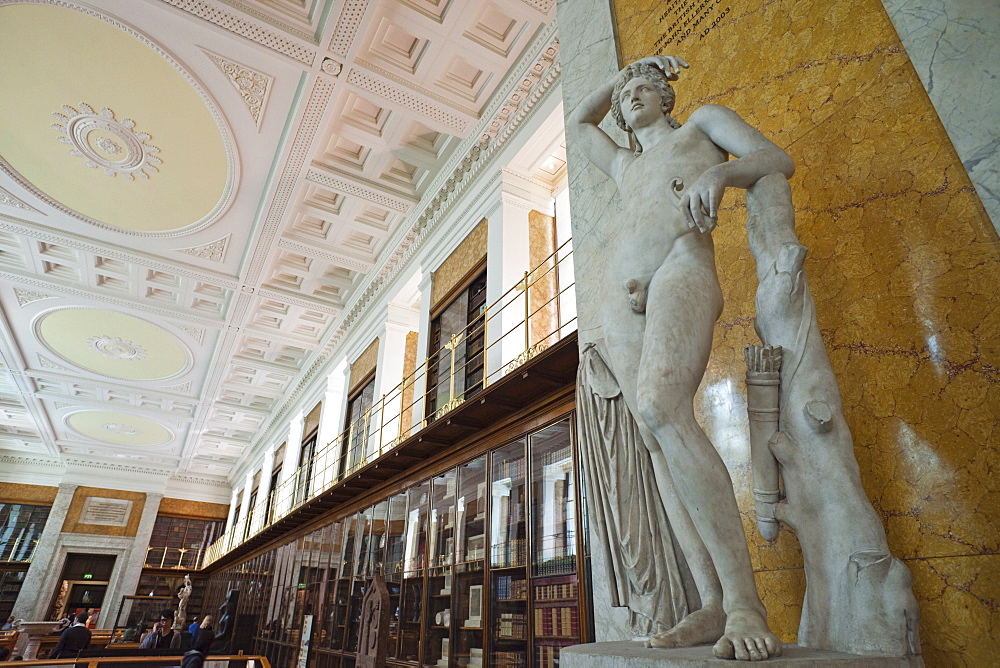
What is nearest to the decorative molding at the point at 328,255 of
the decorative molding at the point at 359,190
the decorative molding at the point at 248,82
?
the decorative molding at the point at 359,190

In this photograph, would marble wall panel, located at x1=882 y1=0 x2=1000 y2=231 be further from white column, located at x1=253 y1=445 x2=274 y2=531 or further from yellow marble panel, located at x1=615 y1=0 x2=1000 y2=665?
white column, located at x1=253 y1=445 x2=274 y2=531

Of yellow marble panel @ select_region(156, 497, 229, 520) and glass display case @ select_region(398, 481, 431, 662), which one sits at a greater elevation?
yellow marble panel @ select_region(156, 497, 229, 520)

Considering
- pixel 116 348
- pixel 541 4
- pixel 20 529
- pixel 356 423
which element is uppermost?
pixel 541 4

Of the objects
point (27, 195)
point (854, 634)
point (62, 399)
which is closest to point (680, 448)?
point (854, 634)

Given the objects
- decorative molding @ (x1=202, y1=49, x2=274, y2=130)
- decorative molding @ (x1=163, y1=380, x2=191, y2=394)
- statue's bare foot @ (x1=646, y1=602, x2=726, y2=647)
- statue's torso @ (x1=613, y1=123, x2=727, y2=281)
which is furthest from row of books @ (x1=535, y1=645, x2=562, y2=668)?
decorative molding @ (x1=163, y1=380, x2=191, y2=394)

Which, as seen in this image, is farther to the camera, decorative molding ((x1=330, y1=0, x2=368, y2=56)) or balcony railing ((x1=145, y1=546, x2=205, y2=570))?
balcony railing ((x1=145, y1=546, x2=205, y2=570))

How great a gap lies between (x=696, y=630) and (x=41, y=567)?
82.7 ft

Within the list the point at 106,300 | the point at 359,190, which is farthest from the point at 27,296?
the point at 359,190

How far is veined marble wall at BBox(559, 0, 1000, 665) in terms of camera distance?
169cm

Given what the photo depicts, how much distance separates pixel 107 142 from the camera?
8.07m

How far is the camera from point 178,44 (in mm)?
6590

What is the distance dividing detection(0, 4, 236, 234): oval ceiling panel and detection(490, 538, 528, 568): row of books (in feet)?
21.1

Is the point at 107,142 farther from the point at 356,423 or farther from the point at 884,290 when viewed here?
the point at 884,290

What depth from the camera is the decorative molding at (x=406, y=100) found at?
22.6ft
